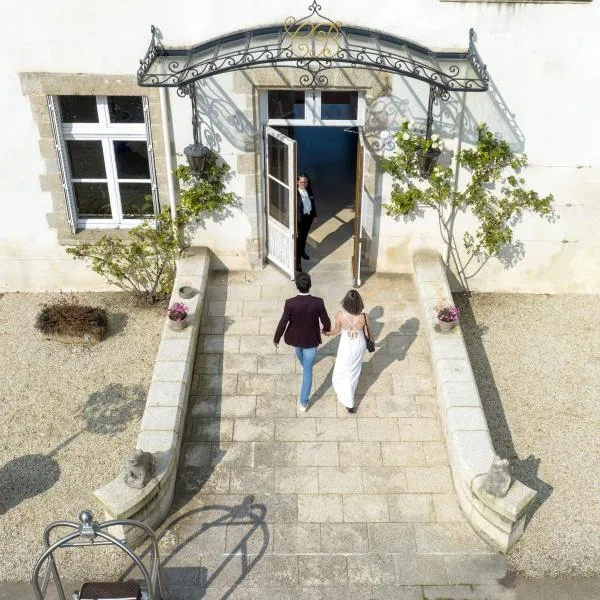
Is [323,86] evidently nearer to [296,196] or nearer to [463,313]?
[296,196]

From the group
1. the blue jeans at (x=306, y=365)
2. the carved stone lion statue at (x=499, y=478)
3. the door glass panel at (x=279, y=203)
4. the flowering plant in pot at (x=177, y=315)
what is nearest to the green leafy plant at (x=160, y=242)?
the door glass panel at (x=279, y=203)

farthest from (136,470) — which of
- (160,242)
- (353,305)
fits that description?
(160,242)

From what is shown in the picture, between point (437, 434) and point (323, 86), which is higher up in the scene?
point (323, 86)

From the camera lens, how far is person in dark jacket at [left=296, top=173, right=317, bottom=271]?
9750mm

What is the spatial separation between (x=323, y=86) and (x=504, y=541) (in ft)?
18.1

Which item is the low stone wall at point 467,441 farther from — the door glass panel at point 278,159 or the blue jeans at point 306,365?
the door glass panel at point 278,159

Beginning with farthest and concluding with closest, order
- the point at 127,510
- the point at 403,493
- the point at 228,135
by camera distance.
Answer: the point at 228,135 → the point at 403,493 → the point at 127,510

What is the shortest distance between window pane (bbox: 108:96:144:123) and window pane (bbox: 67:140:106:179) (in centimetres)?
45

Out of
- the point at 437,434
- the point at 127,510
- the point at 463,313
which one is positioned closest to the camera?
the point at 127,510

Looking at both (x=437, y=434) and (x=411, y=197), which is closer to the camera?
(x=437, y=434)

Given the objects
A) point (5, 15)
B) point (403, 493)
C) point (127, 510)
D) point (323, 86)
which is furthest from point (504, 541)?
point (5, 15)

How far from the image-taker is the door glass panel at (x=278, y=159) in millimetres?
9000

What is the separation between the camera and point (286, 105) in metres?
Result: 9.18

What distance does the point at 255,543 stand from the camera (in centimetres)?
678
